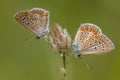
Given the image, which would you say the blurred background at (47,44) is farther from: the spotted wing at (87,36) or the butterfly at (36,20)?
the spotted wing at (87,36)

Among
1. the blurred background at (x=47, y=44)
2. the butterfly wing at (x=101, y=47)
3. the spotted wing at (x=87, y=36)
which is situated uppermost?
the spotted wing at (x=87, y=36)

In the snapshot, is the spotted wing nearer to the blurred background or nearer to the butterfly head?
the butterfly head

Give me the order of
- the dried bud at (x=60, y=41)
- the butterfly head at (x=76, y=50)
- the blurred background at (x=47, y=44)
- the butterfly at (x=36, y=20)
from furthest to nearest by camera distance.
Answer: the blurred background at (x=47, y=44) → the butterfly at (x=36, y=20) → the butterfly head at (x=76, y=50) → the dried bud at (x=60, y=41)

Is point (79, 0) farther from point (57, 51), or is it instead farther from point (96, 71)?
point (57, 51)

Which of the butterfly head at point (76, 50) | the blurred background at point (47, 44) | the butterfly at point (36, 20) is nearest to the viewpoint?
the butterfly head at point (76, 50)

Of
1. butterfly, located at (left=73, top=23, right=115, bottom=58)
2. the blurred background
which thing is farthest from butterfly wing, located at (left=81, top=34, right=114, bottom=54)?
the blurred background

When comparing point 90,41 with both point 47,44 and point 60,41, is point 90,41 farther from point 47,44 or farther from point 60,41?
point 47,44

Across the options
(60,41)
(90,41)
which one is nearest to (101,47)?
(90,41)

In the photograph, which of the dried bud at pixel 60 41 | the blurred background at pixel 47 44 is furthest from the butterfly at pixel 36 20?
the blurred background at pixel 47 44
